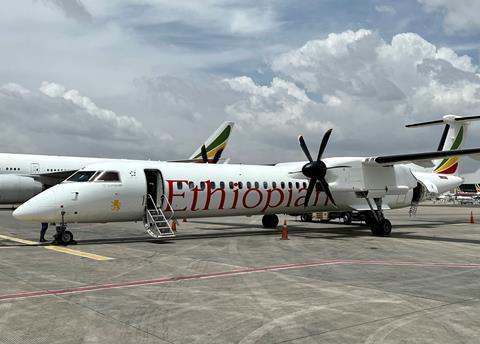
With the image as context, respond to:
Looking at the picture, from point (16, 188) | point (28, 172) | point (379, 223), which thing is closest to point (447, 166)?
point (379, 223)

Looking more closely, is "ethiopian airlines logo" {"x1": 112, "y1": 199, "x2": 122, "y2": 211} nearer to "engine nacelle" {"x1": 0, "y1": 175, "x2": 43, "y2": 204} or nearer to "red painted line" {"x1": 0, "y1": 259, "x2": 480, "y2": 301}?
"red painted line" {"x1": 0, "y1": 259, "x2": 480, "y2": 301}

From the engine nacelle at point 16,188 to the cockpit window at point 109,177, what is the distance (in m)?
19.0

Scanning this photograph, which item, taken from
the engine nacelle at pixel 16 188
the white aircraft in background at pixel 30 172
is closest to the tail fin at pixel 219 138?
the white aircraft in background at pixel 30 172

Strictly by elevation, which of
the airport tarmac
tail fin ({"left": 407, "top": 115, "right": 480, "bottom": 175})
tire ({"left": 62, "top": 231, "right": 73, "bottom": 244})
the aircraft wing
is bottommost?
the airport tarmac

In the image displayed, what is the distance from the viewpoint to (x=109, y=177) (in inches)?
701

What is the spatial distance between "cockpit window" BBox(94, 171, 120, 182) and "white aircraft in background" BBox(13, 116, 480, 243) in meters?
0.04

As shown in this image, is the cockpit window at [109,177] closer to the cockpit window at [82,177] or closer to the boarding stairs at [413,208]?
the cockpit window at [82,177]

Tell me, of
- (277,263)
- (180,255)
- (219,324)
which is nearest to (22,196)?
(180,255)

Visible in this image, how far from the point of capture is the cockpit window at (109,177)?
1758 centimetres

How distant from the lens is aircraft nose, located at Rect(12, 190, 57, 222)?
52.0 ft

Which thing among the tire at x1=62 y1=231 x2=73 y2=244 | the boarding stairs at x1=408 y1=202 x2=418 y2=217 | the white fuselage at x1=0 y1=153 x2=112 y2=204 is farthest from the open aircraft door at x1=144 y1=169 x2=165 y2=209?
the white fuselage at x1=0 y1=153 x2=112 y2=204

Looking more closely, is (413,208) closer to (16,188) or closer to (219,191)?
(219,191)

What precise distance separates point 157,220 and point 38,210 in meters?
4.47

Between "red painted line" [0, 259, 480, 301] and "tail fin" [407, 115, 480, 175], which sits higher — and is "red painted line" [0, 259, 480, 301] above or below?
below
